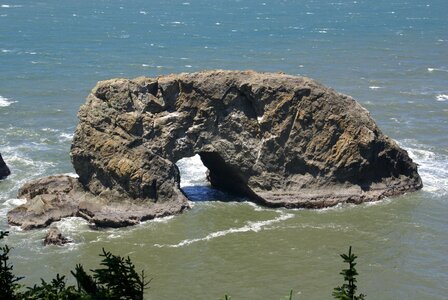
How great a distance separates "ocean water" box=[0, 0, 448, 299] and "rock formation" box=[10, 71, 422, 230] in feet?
6.35

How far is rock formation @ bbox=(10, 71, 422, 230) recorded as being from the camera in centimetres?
5144

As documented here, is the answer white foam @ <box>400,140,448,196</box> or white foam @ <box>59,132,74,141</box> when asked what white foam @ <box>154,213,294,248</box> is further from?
white foam @ <box>59,132,74,141</box>

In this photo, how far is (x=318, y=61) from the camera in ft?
363

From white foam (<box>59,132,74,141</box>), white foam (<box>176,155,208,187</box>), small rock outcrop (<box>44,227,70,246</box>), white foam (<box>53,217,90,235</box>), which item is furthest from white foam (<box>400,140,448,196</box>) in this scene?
white foam (<box>59,132,74,141</box>)

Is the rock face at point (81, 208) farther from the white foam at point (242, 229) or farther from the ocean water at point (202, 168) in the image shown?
the white foam at point (242, 229)

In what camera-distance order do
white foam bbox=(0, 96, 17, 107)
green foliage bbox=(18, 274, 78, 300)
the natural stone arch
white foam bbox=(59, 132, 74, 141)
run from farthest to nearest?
white foam bbox=(0, 96, 17, 107)
white foam bbox=(59, 132, 74, 141)
the natural stone arch
green foliage bbox=(18, 274, 78, 300)

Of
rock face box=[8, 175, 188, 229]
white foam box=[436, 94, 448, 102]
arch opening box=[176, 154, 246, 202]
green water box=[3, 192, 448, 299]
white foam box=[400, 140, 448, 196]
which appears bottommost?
green water box=[3, 192, 448, 299]

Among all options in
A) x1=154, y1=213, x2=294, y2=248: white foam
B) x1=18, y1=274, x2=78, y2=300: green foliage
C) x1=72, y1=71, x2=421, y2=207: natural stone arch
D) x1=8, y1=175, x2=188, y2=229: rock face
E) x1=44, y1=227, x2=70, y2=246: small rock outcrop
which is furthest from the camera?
x1=72, y1=71, x2=421, y2=207: natural stone arch

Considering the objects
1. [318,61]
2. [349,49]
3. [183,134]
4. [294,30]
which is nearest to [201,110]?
[183,134]

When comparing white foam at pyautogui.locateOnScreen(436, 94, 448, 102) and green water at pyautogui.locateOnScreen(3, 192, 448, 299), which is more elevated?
white foam at pyautogui.locateOnScreen(436, 94, 448, 102)

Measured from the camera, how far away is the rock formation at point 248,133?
5144 centimetres

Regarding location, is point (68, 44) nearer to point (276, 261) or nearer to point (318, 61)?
point (318, 61)

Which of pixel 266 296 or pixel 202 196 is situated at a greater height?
pixel 202 196

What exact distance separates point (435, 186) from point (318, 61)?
5727 centimetres
